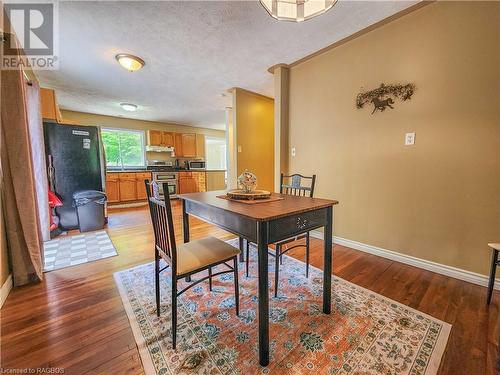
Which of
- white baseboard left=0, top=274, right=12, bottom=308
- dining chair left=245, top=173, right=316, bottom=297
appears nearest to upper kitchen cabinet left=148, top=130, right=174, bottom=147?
white baseboard left=0, top=274, right=12, bottom=308

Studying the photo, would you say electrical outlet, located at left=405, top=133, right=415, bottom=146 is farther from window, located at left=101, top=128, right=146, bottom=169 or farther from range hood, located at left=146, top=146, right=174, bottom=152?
window, located at left=101, top=128, right=146, bottom=169

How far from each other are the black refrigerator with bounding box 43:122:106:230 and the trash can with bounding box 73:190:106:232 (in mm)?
141

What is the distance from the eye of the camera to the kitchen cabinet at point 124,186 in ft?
17.7

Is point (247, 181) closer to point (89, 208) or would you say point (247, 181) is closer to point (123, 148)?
point (89, 208)

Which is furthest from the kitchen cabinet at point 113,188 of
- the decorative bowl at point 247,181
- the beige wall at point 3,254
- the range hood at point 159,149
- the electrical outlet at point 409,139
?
the electrical outlet at point 409,139

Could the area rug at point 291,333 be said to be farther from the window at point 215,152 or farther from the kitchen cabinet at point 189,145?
the window at point 215,152

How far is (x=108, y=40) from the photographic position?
92.4 inches

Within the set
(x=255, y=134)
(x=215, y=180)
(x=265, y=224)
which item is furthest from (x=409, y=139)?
(x=215, y=180)

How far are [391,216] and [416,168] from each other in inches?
21.6

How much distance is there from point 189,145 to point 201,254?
630 cm

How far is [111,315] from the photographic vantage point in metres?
1.49

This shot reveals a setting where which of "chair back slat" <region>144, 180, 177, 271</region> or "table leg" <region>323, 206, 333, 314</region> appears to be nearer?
"chair back slat" <region>144, 180, 177, 271</region>

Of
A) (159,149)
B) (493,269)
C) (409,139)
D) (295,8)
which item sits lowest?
(493,269)

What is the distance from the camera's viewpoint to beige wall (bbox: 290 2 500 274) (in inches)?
68.6
